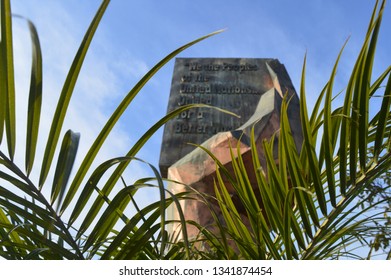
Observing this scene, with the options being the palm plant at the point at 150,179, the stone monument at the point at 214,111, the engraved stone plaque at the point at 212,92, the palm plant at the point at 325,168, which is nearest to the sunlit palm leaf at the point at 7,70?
the palm plant at the point at 150,179

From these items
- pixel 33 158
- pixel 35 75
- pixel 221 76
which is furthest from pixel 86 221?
pixel 221 76

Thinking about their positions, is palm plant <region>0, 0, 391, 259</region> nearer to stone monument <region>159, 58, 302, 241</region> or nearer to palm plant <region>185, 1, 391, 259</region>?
palm plant <region>185, 1, 391, 259</region>

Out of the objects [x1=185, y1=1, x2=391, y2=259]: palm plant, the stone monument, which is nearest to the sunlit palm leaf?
[x1=185, y1=1, x2=391, y2=259]: palm plant

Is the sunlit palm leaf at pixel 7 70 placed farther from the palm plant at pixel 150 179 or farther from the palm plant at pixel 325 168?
the palm plant at pixel 325 168

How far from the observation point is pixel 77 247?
2.72 ft

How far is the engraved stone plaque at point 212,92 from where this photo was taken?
4184 millimetres

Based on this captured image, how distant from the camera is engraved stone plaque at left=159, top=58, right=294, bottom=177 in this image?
13.7 ft

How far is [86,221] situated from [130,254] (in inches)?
5.8

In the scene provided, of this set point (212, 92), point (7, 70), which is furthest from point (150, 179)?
point (212, 92)

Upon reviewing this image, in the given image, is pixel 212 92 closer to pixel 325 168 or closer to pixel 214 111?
pixel 214 111
